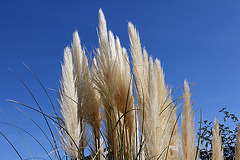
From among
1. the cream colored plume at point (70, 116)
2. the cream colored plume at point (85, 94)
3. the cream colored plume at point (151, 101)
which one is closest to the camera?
the cream colored plume at point (151, 101)

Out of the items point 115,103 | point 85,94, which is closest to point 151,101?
point 115,103

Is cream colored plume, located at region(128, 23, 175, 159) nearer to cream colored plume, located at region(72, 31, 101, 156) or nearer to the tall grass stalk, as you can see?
the tall grass stalk

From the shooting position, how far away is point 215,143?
2.74 metres

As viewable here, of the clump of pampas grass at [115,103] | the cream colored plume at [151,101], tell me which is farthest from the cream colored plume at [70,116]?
the cream colored plume at [151,101]

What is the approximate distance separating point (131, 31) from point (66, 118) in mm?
831

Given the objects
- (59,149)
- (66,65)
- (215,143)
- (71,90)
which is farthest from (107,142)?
(215,143)

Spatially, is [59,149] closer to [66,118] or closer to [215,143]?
[66,118]

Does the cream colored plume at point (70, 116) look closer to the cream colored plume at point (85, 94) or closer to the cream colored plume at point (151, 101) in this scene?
the cream colored plume at point (85, 94)

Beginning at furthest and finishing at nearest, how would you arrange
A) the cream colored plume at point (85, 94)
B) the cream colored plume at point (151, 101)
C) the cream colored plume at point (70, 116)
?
1. the cream colored plume at point (85, 94)
2. the cream colored plume at point (70, 116)
3. the cream colored plume at point (151, 101)

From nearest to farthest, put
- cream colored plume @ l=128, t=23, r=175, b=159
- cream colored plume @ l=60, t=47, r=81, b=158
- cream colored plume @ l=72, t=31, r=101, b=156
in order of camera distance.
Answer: cream colored plume @ l=128, t=23, r=175, b=159 < cream colored plume @ l=60, t=47, r=81, b=158 < cream colored plume @ l=72, t=31, r=101, b=156

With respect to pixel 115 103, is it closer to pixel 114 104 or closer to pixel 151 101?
pixel 114 104

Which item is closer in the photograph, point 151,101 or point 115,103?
point 151,101

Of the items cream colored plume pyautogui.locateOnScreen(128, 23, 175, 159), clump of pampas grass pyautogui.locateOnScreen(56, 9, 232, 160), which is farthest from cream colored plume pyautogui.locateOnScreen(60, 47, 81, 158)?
cream colored plume pyautogui.locateOnScreen(128, 23, 175, 159)

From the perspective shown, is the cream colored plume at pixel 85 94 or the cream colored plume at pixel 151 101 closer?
the cream colored plume at pixel 151 101
